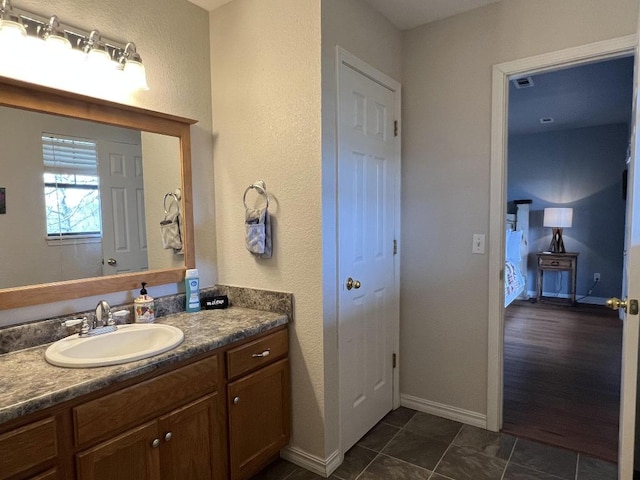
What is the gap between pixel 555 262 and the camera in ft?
18.3

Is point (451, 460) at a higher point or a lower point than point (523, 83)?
lower

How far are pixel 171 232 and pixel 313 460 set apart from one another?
1368 millimetres

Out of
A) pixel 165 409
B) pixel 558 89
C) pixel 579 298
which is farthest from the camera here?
pixel 579 298

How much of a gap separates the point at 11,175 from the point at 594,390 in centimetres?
370

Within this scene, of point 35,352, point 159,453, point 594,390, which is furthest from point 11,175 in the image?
point 594,390

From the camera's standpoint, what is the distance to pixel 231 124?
213 centimetres

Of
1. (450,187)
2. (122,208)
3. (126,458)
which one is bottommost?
(126,458)

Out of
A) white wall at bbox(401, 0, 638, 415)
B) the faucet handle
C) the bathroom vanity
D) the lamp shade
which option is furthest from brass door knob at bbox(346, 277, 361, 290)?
the lamp shade

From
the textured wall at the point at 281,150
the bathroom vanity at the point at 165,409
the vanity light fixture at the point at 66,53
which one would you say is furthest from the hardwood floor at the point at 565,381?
the vanity light fixture at the point at 66,53

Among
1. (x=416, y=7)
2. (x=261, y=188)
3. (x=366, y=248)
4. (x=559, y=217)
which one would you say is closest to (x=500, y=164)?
(x=366, y=248)

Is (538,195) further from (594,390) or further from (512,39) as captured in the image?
(512,39)

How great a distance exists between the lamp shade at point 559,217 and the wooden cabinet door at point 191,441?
548 centimetres

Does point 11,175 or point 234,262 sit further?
point 234,262

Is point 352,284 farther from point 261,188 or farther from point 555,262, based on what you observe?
point 555,262
